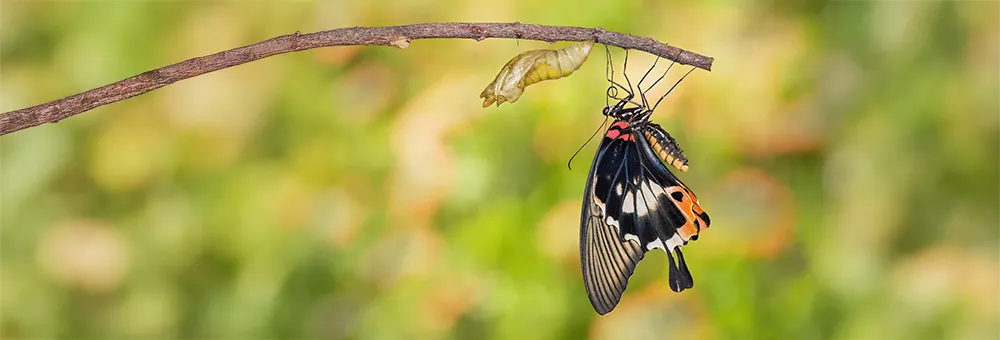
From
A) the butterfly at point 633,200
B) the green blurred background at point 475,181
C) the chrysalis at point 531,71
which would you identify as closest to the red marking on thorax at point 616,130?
the butterfly at point 633,200

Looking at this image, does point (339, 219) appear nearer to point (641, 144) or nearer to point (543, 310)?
point (543, 310)

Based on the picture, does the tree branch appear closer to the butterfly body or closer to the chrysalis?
the chrysalis

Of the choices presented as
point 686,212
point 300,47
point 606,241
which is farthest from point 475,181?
point 300,47

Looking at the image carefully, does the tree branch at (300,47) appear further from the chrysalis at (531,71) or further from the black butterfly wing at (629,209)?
the black butterfly wing at (629,209)

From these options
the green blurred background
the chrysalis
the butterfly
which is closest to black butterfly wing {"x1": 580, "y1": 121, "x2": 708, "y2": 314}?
the butterfly

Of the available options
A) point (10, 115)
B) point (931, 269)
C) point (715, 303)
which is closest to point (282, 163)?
point (10, 115)

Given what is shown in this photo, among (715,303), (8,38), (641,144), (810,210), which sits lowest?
(641,144)

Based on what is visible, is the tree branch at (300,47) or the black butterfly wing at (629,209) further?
the black butterfly wing at (629,209)

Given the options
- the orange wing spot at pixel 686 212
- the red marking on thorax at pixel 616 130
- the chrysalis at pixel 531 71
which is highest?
the red marking on thorax at pixel 616 130
